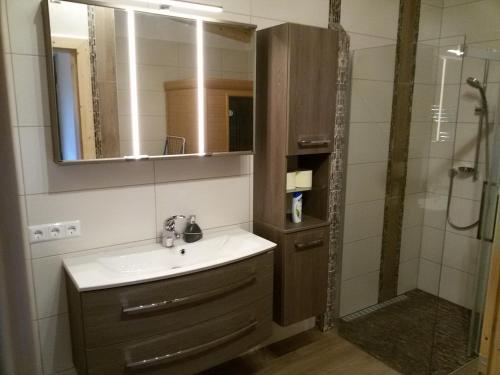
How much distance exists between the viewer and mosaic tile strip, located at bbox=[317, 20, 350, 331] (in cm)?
253

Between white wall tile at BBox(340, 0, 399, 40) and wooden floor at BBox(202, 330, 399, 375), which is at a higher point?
white wall tile at BBox(340, 0, 399, 40)

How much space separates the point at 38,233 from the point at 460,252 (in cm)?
281

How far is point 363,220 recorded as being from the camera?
2.90 m

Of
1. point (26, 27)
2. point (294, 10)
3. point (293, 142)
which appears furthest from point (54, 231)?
point (294, 10)

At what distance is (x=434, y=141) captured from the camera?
2.72 meters

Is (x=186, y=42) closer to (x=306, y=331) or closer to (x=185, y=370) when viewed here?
(x=185, y=370)

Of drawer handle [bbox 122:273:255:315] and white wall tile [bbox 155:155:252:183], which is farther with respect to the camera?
white wall tile [bbox 155:155:252:183]

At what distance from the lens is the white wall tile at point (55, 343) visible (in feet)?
5.98

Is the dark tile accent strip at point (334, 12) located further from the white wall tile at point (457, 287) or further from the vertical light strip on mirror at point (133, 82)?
the white wall tile at point (457, 287)

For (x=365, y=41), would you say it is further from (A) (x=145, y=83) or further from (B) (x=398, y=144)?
(A) (x=145, y=83)

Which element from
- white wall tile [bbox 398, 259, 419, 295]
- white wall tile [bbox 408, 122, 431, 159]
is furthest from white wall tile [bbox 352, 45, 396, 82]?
white wall tile [bbox 398, 259, 419, 295]

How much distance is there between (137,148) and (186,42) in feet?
1.90

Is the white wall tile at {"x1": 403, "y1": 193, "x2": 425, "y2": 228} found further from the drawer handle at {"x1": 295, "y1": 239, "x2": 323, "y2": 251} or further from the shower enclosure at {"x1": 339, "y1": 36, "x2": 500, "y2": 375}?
the drawer handle at {"x1": 295, "y1": 239, "x2": 323, "y2": 251}

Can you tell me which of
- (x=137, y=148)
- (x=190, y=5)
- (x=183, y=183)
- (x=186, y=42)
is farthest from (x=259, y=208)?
(x=190, y=5)
